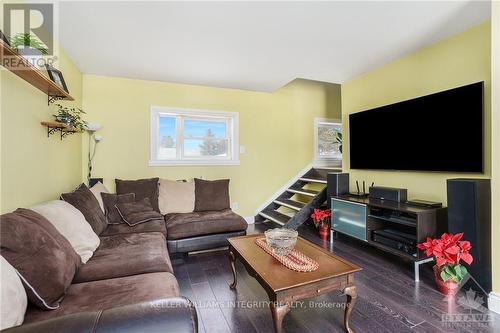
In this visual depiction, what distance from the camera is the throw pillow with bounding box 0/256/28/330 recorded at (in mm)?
886

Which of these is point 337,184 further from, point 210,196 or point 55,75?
point 55,75

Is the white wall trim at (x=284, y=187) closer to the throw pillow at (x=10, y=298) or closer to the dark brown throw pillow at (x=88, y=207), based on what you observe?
the dark brown throw pillow at (x=88, y=207)

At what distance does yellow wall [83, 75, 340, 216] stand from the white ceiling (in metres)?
0.43

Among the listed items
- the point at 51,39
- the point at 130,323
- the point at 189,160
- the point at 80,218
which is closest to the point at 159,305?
the point at 130,323

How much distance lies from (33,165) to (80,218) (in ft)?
2.02

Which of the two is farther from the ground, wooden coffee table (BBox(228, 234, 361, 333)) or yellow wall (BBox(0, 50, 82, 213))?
yellow wall (BBox(0, 50, 82, 213))

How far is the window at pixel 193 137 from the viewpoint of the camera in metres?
3.85

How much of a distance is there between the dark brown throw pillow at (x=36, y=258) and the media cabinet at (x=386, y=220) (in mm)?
2766

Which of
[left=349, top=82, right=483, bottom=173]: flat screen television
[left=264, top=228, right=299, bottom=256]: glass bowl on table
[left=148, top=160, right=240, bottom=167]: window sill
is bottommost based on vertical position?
[left=264, top=228, right=299, bottom=256]: glass bowl on table

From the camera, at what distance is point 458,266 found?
2006mm

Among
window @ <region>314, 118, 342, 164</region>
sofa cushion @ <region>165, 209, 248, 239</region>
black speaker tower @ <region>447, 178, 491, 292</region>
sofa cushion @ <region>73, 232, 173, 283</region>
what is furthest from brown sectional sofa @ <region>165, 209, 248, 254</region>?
window @ <region>314, 118, 342, 164</region>

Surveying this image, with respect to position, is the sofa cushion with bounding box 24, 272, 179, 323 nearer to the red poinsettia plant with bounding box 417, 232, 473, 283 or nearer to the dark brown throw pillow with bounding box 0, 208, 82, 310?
the dark brown throw pillow with bounding box 0, 208, 82, 310

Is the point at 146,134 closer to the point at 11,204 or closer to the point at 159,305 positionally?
the point at 11,204

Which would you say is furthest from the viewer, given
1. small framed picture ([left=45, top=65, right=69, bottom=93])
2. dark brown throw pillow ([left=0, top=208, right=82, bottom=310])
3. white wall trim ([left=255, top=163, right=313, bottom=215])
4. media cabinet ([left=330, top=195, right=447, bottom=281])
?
white wall trim ([left=255, top=163, right=313, bottom=215])
